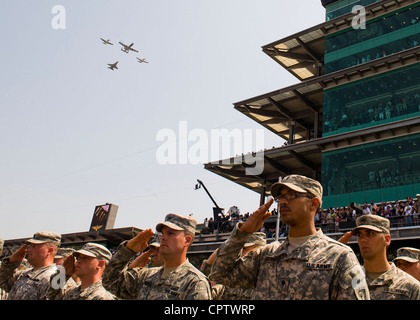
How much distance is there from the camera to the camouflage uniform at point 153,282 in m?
4.35

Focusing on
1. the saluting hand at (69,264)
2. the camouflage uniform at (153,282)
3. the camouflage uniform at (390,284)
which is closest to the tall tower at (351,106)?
the camouflage uniform at (390,284)

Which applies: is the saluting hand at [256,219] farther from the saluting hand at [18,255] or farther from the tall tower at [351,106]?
the tall tower at [351,106]

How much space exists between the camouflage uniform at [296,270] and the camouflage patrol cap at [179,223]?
121cm

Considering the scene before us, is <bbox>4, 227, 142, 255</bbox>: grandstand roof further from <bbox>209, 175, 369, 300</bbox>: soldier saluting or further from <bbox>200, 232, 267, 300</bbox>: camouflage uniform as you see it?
<bbox>209, 175, 369, 300</bbox>: soldier saluting

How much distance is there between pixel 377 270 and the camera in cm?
486

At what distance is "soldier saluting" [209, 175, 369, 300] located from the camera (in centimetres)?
316

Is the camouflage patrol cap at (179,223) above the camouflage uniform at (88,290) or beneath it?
above

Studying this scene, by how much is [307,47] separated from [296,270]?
3069 centimetres

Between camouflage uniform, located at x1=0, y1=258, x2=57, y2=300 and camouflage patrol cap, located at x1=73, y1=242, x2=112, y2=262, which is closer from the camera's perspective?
camouflage patrol cap, located at x1=73, y1=242, x2=112, y2=262

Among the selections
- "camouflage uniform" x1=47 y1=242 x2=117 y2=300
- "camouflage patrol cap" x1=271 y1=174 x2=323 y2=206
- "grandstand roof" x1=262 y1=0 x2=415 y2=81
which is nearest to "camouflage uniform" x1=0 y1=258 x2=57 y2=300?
"camouflage uniform" x1=47 y1=242 x2=117 y2=300

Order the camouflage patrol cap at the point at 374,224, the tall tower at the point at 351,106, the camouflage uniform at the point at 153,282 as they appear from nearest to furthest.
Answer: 1. the camouflage uniform at the point at 153,282
2. the camouflage patrol cap at the point at 374,224
3. the tall tower at the point at 351,106

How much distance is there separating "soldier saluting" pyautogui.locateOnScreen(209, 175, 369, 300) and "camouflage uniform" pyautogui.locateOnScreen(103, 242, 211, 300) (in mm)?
805
